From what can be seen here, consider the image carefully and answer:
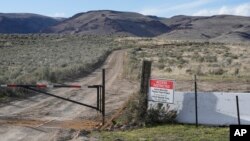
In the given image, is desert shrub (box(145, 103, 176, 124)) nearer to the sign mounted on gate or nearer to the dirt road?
the sign mounted on gate

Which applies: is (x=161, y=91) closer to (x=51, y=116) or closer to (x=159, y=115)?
(x=159, y=115)

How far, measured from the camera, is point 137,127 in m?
15.8

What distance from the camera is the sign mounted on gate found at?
15961 mm

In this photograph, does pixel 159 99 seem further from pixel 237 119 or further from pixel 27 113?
pixel 27 113

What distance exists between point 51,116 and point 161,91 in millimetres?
4421

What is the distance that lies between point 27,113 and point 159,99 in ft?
17.7

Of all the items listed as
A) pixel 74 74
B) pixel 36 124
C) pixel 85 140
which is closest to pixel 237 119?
pixel 85 140

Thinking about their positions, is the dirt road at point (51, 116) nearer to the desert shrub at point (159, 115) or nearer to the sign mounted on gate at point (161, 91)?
the desert shrub at point (159, 115)

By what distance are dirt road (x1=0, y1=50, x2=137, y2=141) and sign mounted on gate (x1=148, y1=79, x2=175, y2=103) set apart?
2049 mm

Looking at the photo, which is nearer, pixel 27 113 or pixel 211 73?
pixel 27 113

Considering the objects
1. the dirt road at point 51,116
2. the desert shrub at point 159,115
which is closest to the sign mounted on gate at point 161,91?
the desert shrub at point 159,115

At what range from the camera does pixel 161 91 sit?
16.2m

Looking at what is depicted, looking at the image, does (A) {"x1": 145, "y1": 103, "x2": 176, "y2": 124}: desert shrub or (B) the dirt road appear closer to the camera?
(B) the dirt road

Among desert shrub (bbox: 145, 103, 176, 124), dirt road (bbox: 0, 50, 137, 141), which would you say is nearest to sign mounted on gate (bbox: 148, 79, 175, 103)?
desert shrub (bbox: 145, 103, 176, 124)
